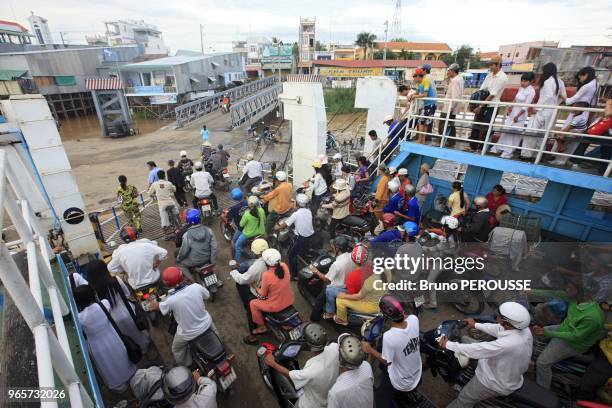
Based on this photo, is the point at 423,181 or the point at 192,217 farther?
the point at 423,181

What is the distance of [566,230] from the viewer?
604 cm

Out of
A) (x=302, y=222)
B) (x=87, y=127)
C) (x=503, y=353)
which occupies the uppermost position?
(x=503, y=353)

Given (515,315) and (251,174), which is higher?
(515,315)

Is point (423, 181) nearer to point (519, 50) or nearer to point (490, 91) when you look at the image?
point (490, 91)

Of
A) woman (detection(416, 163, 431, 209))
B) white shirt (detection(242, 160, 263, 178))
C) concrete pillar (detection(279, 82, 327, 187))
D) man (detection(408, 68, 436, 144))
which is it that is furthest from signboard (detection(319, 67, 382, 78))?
woman (detection(416, 163, 431, 209))

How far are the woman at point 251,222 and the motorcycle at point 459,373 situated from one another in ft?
11.6

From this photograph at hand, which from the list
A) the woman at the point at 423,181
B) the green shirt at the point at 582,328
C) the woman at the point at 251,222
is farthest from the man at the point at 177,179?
the green shirt at the point at 582,328

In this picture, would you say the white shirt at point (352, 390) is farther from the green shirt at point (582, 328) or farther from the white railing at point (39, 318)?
the green shirt at point (582, 328)

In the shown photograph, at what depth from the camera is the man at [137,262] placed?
14.6ft

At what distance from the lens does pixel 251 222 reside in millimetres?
5969

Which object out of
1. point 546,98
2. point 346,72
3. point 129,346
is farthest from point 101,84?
point 346,72

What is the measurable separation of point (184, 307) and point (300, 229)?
2731 mm

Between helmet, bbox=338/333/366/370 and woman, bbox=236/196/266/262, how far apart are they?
3.64 metres

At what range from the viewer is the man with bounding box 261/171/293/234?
6.90 metres
